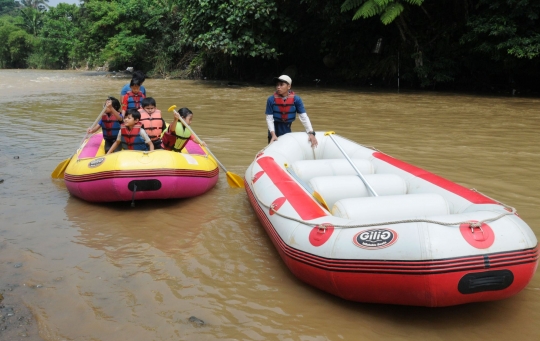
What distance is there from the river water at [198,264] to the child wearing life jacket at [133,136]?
0.60 metres

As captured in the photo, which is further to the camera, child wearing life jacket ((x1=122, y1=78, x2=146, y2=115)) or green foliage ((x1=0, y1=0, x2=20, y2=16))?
green foliage ((x1=0, y1=0, x2=20, y2=16))

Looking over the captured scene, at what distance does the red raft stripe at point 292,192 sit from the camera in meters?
3.10

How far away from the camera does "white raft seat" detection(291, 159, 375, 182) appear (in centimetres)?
415

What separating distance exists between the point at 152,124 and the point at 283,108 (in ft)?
4.54

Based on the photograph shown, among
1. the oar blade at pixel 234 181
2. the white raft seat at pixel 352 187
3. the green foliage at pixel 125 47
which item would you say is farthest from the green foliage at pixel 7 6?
the white raft seat at pixel 352 187

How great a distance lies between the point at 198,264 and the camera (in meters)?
3.34

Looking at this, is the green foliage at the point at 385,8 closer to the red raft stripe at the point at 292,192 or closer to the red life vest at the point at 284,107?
the red life vest at the point at 284,107

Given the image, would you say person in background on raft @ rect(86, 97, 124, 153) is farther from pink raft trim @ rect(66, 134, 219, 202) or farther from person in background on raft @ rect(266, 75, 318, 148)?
person in background on raft @ rect(266, 75, 318, 148)

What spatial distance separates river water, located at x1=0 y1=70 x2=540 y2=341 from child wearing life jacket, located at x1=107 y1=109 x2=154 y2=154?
60 cm

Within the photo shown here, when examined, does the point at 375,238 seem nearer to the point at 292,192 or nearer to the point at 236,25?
the point at 292,192

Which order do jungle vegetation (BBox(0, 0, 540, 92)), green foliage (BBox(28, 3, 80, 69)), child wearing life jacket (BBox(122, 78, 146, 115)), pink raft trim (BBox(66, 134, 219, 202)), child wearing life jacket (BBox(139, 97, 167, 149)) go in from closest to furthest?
pink raft trim (BBox(66, 134, 219, 202))
child wearing life jacket (BBox(139, 97, 167, 149))
child wearing life jacket (BBox(122, 78, 146, 115))
jungle vegetation (BBox(0, 0, 540, 92))
green foliage (BBox(28, 3, 80, 69))

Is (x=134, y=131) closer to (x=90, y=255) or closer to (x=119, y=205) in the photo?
(x=119, y=205)

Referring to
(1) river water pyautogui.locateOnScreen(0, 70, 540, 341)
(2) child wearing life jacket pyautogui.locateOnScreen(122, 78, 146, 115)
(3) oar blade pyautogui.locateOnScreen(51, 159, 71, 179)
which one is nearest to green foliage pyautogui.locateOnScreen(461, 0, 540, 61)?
(1) river water pyautogui.locateOnScreen(0, 70, 540, 341)

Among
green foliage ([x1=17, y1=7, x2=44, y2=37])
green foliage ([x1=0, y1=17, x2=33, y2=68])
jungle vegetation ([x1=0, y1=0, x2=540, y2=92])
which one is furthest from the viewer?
green foliage ([x1=17, y1=7, x2=44, y2=37])
